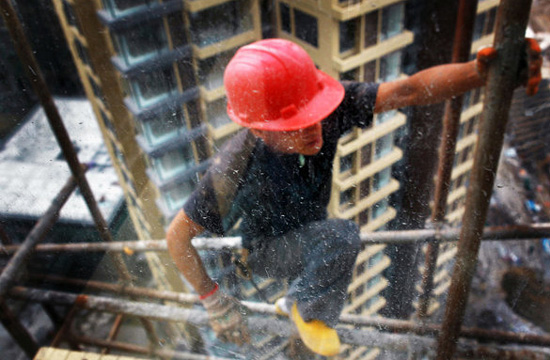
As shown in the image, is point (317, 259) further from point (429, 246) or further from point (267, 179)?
point (429, 246)

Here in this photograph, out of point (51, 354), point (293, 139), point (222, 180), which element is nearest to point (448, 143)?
point (293, 139)

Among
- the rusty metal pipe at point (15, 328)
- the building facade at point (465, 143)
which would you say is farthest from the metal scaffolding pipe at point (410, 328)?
the rusty metal pipe at point (15, 328)

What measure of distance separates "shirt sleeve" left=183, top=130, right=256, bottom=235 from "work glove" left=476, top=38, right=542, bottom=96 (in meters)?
0.64

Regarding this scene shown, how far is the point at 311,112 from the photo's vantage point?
1229mm

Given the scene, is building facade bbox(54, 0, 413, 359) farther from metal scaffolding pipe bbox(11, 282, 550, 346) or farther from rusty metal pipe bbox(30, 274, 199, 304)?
rusty metal pipe bbox(30, 274, 199, 304)

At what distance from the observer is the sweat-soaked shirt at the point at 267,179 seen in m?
1.26

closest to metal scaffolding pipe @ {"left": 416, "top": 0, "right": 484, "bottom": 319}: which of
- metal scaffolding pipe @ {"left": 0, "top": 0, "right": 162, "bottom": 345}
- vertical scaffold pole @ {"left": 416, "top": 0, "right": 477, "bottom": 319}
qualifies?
vertical scaffold pole @ {"left": 416, "top": 0, "right": 477, "bottom": 319}

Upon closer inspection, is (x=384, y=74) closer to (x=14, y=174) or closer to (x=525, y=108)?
(x=525, y=108)

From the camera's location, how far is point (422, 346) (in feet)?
5.39

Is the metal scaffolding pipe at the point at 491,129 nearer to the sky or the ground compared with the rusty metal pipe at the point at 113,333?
nearer to the sky

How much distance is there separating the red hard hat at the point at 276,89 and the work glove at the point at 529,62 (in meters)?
0.41

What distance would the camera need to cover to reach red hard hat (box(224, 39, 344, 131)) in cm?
114

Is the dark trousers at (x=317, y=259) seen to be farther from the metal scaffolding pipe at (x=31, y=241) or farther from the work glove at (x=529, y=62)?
the metal scaffolding pipe at (x=31, y=241)

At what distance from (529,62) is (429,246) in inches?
38.3
